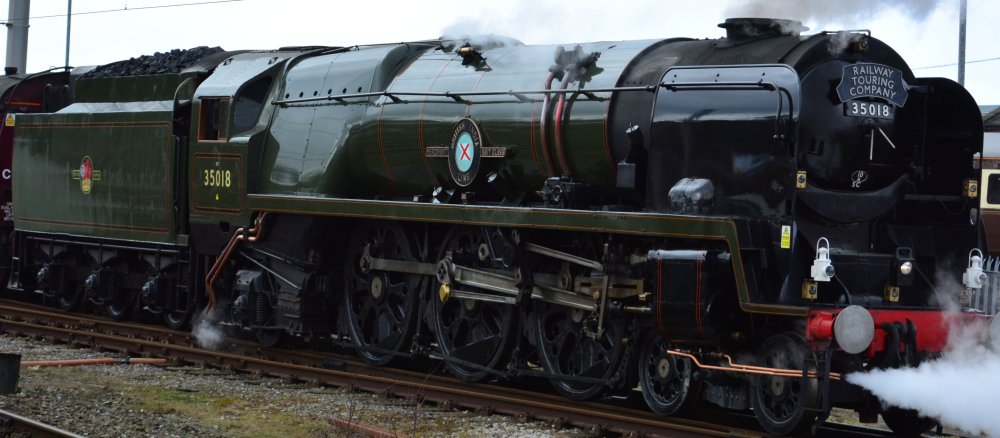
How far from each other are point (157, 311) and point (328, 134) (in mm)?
4488

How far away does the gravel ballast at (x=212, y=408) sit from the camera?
9953 millimetres

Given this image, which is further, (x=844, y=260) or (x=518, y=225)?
(x=518, y=225)

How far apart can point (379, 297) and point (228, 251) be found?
2.27 m

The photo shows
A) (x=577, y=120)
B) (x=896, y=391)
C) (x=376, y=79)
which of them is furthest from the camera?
(x=376, y=79)

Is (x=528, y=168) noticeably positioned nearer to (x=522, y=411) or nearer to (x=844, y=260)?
(x=522, y=411)

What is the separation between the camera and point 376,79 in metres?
13.5

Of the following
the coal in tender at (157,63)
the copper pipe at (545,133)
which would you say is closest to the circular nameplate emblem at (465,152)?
the copper pipe at (545,133)

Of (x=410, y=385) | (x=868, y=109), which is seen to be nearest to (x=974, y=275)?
(x=868, y=109)

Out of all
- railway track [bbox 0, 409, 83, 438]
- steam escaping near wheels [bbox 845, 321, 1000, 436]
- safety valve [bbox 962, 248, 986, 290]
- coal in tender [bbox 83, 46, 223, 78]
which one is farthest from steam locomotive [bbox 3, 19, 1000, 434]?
railway track [bbox 0, 409, 83, 438]

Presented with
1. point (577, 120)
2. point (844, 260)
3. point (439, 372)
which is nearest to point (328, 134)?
point (439, 372)

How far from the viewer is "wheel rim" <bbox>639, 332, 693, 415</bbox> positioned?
10297 millimetres

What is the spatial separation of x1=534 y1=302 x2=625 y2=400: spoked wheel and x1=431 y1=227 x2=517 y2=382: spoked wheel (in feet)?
1.39

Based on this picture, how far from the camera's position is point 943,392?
932 cm

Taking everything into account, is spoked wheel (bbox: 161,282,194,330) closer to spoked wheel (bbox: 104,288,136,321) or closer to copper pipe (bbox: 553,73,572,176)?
spoked wheel (bbox: 104,288,136,321)
